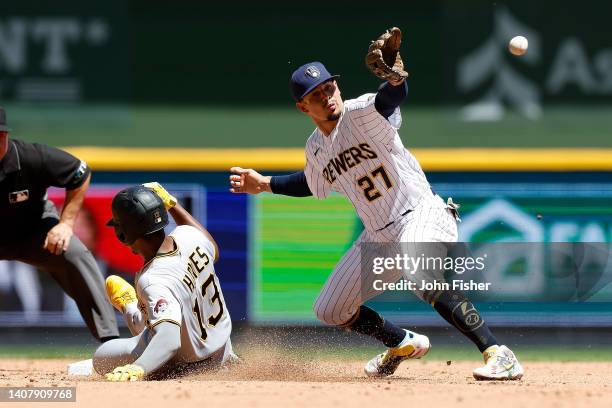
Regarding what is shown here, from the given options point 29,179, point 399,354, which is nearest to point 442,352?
point 399,354

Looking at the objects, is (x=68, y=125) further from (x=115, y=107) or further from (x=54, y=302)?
(x=54, y=302)

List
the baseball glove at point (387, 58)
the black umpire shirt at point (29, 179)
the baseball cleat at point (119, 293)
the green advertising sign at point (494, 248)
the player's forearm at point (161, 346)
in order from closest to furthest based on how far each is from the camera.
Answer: the player's forearm at point (161, 346) → the baseball glove at point (387, 58) → the baseball cleat at point (119, 293) → the black umpire shirt at point (29, 179) → the green advertising sign at point (494, 248)

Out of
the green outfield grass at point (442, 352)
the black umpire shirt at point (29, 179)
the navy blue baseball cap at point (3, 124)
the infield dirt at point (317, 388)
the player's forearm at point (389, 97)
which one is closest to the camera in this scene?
the infield dirt at point (317, 388)

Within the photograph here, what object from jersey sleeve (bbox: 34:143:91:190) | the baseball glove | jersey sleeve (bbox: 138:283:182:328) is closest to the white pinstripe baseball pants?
the baseball glove

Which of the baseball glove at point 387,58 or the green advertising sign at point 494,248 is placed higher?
the baseball glove at point 387,58

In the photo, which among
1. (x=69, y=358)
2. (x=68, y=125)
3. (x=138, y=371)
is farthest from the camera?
(x=68, y=125)

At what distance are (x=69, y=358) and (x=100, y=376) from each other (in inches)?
66.8

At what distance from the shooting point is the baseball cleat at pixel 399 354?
18.2ft

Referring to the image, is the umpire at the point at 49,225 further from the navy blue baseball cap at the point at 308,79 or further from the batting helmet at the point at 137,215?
the navy blue baseball cap at the point at 308,79

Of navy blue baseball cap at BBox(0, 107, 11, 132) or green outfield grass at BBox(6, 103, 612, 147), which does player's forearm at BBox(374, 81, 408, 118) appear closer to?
navy blue baseball cap at BBox(0, 107, 11, 132)

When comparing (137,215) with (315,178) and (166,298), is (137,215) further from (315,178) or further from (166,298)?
(315,178)

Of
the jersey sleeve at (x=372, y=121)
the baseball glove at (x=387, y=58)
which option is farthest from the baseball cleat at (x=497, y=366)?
the baseball glove at (x=387, y=58)

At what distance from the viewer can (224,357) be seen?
5.21m

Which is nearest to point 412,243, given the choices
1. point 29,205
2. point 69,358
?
point 29,205
